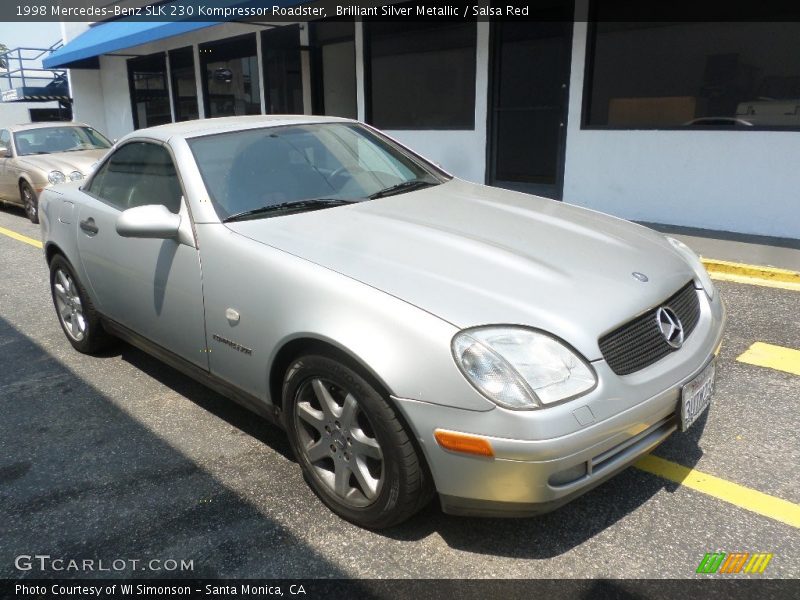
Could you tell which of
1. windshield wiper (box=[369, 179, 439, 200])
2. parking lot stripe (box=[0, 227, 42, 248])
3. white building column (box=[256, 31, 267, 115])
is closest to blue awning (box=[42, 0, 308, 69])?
white building column (box=[256, 31, 267, 115])

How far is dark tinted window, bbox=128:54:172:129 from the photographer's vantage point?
56.5ft

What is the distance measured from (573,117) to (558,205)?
5373 mm

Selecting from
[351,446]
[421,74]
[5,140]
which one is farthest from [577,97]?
[5,140]

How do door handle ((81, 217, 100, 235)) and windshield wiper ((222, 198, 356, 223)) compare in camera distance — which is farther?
door handle ((81, 217, 100, 235))

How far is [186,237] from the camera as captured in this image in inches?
119

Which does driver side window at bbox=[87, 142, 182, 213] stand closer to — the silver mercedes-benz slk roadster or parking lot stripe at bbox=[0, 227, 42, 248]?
the silver mercedes-benz slk roadster

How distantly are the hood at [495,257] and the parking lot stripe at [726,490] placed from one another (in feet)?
2.12

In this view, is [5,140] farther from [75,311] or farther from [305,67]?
[75,311]

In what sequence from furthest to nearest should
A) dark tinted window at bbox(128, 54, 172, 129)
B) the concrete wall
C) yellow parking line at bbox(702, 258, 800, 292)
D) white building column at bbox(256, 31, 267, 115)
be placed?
dark tinted window at bbox(128, 54, 172, 129) < white building column at bbox(256, 31, 267, 115) < the concrete wall < yellow parking line at bbox(702, 258, 800, 292)

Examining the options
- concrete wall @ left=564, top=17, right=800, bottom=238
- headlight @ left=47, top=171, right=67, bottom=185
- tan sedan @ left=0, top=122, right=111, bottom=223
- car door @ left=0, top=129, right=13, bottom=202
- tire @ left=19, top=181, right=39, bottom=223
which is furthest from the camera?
car door @ left=0, top=129, right=13, bottom=202

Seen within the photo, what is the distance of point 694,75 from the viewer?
302 inches

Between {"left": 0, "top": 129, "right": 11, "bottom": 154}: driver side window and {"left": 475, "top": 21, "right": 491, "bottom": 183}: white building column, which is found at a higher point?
{"left": 475, "top": 21, "right": 491, "bottom": 183}: white building column

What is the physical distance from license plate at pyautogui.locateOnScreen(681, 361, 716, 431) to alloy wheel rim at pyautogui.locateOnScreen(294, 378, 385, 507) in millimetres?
1133

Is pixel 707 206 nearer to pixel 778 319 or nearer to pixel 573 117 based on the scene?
pixel 573 117
